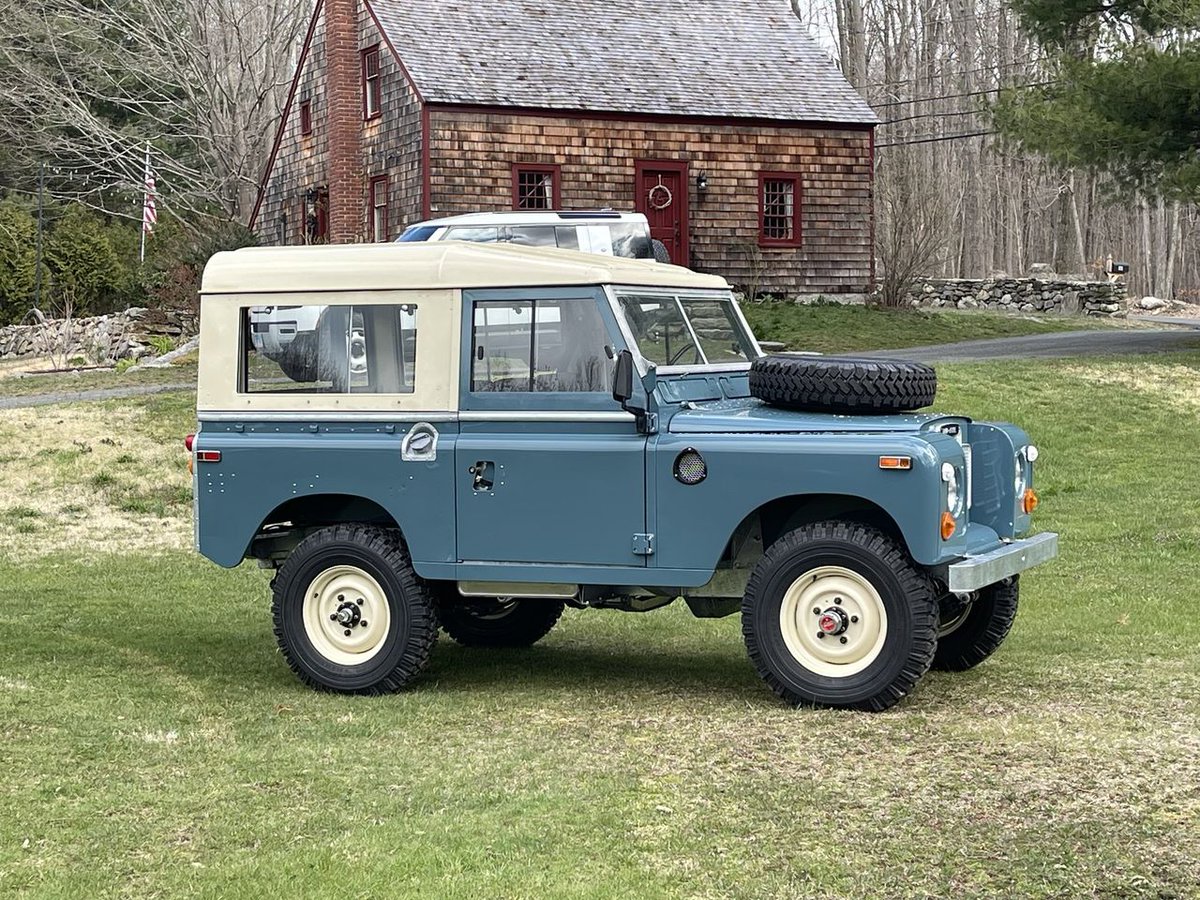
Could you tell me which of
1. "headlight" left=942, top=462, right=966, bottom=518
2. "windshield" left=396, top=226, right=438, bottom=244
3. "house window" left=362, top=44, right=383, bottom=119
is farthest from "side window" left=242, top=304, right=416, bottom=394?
"house window" left=362, top=44, right=383, bottom=119

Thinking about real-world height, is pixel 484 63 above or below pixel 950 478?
above

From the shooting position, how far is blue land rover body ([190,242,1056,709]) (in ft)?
24.7

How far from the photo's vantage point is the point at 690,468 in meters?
7.77

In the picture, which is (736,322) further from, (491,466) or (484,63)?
(484,63)

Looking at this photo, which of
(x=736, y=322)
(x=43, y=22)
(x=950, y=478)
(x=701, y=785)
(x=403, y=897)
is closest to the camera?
(x=403, y=897)

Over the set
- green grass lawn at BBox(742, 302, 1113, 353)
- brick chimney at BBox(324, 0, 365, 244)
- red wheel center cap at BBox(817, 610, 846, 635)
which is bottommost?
red wheel center cap at BBox(817, 610, 846, 635)

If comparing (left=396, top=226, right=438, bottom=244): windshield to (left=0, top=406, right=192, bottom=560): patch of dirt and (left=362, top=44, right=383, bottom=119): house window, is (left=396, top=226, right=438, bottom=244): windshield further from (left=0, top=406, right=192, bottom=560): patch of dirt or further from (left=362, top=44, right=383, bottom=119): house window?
(left=362, top=44, right=383, bottom=119): house window

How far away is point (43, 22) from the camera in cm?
4472

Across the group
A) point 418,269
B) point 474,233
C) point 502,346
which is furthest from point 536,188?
point 502,346

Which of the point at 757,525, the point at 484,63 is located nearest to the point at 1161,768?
the point at 757,525

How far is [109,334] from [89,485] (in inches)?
720

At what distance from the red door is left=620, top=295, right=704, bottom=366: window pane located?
86.1 feet

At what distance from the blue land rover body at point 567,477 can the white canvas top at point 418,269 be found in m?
0.01

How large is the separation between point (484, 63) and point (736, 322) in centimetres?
2577
